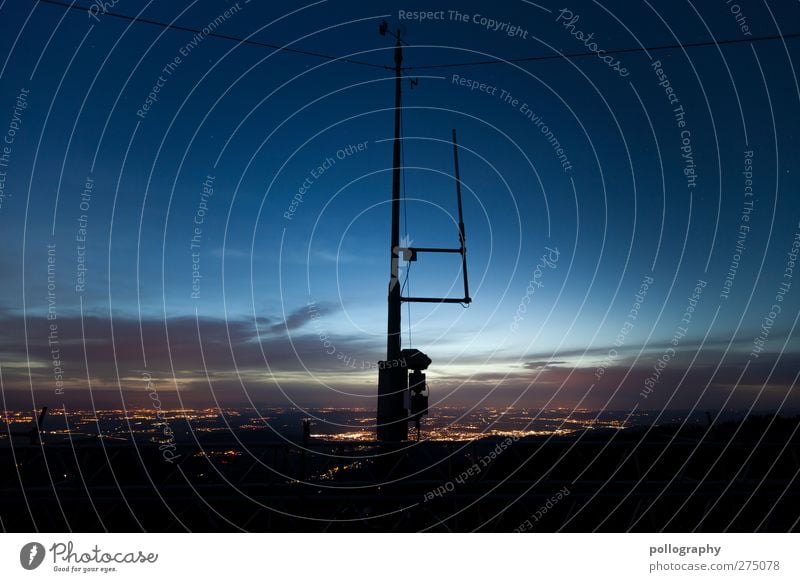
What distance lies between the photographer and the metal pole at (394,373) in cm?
1071

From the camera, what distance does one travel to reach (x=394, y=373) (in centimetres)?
1094

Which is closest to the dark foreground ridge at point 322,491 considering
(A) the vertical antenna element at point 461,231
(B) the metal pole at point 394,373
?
(B) the metal pole at point 394,373

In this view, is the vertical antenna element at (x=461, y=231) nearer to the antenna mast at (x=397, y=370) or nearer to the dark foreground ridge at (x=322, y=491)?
the antenna mast at (x=397, y=370)

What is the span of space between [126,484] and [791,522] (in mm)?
14202

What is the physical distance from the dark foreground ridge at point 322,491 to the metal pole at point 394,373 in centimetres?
71

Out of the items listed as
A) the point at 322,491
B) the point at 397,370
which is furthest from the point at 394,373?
the point at 322,491

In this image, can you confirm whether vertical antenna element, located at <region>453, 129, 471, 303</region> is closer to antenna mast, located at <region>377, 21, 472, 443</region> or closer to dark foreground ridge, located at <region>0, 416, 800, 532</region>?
antenna mast, located at <region>377, 21, 472, 443</region>

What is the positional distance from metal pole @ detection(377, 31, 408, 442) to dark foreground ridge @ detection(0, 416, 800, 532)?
71cm

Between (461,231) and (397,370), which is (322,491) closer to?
(397,370)

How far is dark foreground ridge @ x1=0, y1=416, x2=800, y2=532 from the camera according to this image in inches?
351
